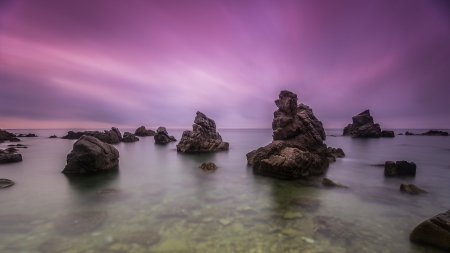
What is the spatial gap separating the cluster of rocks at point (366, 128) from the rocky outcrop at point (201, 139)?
243 feet

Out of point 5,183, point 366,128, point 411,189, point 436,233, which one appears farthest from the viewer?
point 366,128

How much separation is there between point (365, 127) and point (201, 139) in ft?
266

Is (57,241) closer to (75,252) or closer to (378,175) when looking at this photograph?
(75,252)

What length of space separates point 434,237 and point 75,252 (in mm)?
10482

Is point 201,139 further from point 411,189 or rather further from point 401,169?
point 411,189

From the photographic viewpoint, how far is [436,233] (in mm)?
5637

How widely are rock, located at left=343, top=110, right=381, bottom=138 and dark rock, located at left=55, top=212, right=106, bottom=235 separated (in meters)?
98.4

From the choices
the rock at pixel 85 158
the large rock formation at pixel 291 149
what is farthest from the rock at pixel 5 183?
the large rock formation at pixel 291 149

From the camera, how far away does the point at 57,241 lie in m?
5.95

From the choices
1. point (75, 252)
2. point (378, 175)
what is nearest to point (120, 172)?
point (75, 252)

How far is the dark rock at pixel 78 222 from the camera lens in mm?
6620

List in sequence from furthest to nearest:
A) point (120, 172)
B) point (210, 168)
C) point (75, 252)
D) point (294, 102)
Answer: point (294, 102) < point (210, 168) < point (120, 172) < point (75, 252)

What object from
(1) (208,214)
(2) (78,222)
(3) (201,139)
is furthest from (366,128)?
(2) (78,222)

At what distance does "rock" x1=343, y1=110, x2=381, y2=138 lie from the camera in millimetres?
81312
